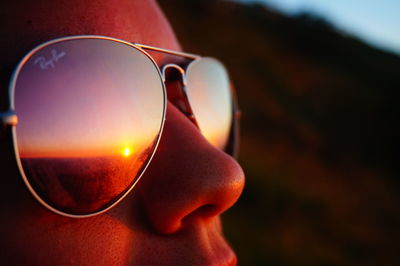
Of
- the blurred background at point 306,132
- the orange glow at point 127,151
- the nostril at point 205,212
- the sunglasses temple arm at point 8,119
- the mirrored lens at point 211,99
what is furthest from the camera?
the blurred background at point 306,132

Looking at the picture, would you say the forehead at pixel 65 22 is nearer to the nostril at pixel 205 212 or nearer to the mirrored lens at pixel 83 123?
the mirrored lens at pixel 83 123

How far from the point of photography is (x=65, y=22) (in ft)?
2.83

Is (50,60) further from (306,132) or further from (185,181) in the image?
(306,132)

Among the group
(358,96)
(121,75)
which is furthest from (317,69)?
(121,75)

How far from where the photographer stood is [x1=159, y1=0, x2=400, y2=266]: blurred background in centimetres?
477

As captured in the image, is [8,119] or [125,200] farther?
[125,200]

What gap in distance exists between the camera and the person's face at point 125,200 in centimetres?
77

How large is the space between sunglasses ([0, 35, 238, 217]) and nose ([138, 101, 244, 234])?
0.19ft

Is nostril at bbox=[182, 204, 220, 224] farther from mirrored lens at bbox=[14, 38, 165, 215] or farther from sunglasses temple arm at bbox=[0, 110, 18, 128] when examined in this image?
sunglasses temple arm at bbox=[0, 110, 18, 128]

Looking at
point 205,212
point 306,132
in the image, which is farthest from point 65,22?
point 306,132

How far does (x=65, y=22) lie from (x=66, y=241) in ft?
1.76

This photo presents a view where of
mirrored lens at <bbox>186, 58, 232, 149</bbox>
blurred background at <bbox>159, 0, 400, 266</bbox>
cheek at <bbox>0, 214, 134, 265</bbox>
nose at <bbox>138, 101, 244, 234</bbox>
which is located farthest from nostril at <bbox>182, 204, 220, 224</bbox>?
blurred background at <bbox>159, 0, 400, 266</bbox>

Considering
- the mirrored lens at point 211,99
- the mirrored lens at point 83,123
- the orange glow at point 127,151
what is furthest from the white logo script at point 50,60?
the mirrored lens at point 211,99

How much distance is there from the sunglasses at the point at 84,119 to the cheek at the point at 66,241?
0.14 feet
